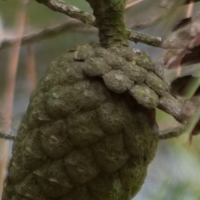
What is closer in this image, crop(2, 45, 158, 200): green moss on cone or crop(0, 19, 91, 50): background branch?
crop(2, 45, 158, 200): green moss on cone

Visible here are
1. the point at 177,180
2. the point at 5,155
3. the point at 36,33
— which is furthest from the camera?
the point at 36,33

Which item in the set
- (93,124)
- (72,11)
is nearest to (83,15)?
(72,11)

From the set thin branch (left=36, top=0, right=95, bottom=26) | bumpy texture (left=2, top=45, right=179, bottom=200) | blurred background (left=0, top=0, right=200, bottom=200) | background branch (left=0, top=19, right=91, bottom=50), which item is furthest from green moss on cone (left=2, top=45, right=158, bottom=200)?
background branch (left=0, top=19, right=91, bottom=50)

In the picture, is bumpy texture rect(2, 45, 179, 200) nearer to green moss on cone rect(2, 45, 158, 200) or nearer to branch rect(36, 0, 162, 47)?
green moss on cone rect(2, 45, 158, 200)

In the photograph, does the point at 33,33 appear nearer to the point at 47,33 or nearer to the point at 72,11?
the point at 47,33

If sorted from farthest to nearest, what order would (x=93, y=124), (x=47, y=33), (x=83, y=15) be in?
(x=47, y=33), (x=83, y=15), (x=93, y=124)

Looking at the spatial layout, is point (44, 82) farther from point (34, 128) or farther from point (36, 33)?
point (36, 33)

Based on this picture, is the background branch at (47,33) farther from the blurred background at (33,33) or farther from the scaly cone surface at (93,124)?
the scaly cone surface at (93,124)

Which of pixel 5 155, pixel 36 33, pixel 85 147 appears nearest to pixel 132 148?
pixel 85 147

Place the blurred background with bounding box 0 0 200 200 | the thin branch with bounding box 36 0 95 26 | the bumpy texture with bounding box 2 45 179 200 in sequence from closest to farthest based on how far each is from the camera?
the bumpy texture with bounding box 2 45 179 200, the thin branch with bounding box 36 0 95 26, the blurred background with bounding box 0 0 200 200
